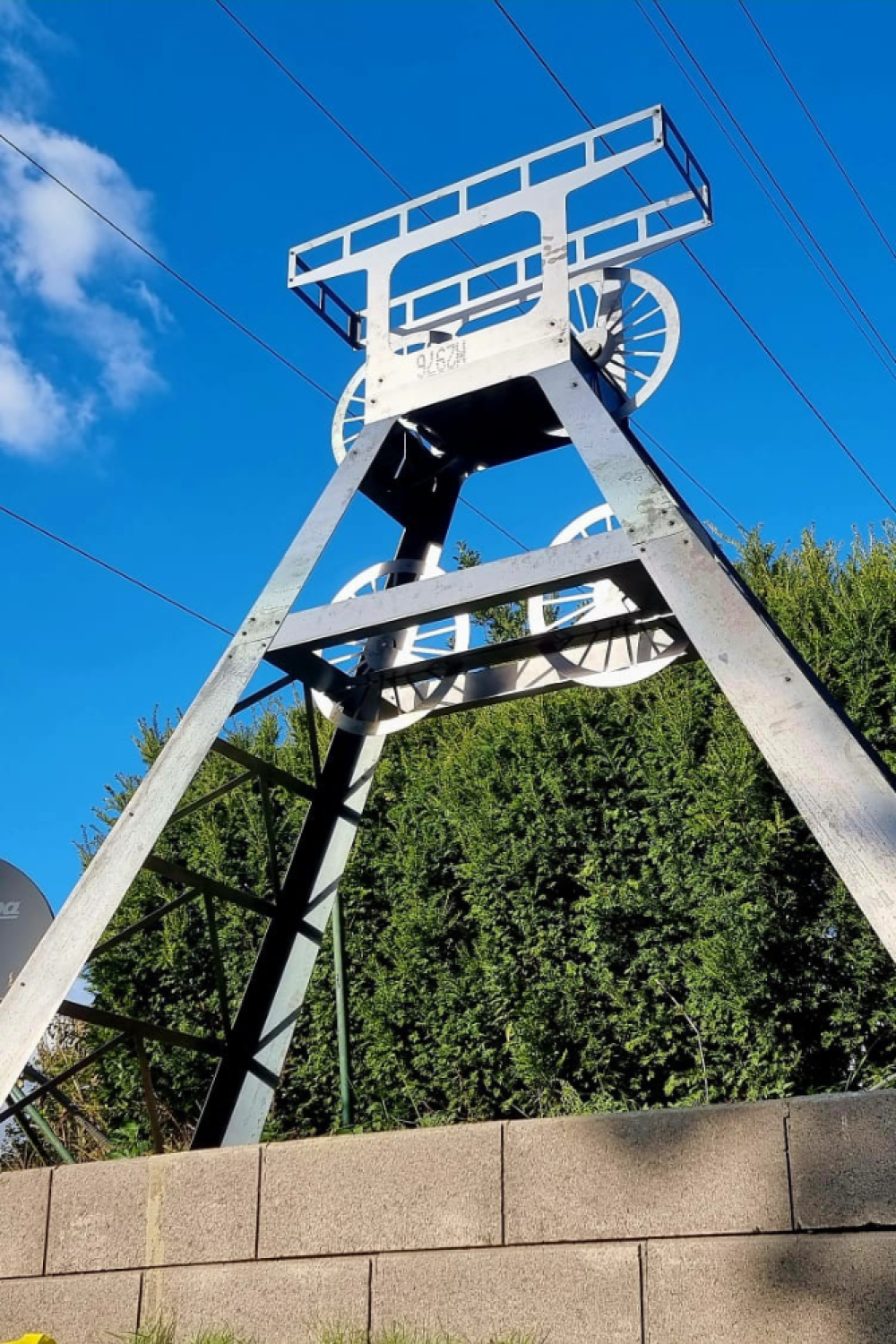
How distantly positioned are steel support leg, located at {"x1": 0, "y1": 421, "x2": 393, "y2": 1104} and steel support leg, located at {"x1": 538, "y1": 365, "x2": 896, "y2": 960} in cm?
127

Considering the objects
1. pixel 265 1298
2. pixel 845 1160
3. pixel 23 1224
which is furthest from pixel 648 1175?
pixel 23 1224

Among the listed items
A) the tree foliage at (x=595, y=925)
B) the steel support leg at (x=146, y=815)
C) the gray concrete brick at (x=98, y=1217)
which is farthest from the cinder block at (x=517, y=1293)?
the tree foliage at (x=595, y=925)

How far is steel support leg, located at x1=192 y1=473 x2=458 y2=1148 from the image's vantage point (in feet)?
21.8

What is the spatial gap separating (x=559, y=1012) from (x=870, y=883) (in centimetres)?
442

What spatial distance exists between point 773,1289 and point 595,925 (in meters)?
4.44

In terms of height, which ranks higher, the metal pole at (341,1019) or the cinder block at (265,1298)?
the metal pole at (341,1019)

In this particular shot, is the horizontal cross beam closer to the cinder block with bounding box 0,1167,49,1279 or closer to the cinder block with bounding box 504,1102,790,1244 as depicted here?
the cinder block with bounding box 504,1102,790,1244

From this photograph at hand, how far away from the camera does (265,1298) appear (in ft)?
15.6

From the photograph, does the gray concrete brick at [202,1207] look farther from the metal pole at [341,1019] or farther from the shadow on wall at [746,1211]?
the metal pole at [341,1019]

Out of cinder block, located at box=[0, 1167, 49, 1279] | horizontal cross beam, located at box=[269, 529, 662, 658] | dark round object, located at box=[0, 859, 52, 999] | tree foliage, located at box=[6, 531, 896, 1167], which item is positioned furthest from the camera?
dark round object, located at box=[0, 859, 52, 999]

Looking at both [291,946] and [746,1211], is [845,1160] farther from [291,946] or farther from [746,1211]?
[291,946]

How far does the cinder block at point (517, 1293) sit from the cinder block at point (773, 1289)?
103 mm

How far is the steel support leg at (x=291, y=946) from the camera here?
21.8 ft

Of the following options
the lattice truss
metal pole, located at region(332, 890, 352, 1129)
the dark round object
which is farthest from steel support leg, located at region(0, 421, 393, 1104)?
metal pole, located at region(332, 890, 352, 1129)
